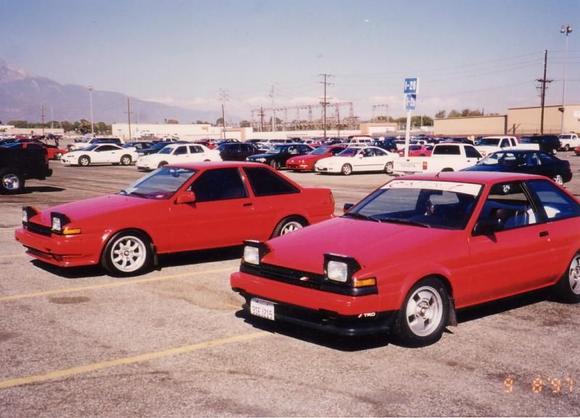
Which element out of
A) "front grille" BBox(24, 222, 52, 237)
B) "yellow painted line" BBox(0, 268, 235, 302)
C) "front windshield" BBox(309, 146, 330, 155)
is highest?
"front windshield" BBox(309, 146, 330, 155)

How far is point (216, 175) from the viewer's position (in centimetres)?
854

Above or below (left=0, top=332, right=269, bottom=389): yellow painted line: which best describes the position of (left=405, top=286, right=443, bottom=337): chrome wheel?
above

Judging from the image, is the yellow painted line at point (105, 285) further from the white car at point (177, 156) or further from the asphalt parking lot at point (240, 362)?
the white car at point (177, 156)

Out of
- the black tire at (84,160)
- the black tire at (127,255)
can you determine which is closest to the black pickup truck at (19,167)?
the black tire at (127,255)

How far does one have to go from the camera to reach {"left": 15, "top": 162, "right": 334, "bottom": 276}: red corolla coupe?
750 cm

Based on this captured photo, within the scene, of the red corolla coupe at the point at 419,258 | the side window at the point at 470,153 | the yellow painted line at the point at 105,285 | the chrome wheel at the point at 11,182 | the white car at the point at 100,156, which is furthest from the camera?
the white car at the point at 100,156

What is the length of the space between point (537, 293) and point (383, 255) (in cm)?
304

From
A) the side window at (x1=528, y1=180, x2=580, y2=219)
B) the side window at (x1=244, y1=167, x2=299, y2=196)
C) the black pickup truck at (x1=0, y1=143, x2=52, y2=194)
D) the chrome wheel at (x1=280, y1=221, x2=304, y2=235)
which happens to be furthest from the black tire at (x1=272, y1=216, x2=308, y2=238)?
the black pickup truck at (x1=0, y1=143, x2=52, y2=194)

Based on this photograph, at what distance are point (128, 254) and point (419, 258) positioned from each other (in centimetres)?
429

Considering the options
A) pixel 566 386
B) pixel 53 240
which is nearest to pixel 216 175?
pixel 53 240

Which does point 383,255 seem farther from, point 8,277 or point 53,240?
point 8,277

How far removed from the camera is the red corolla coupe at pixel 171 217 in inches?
295
